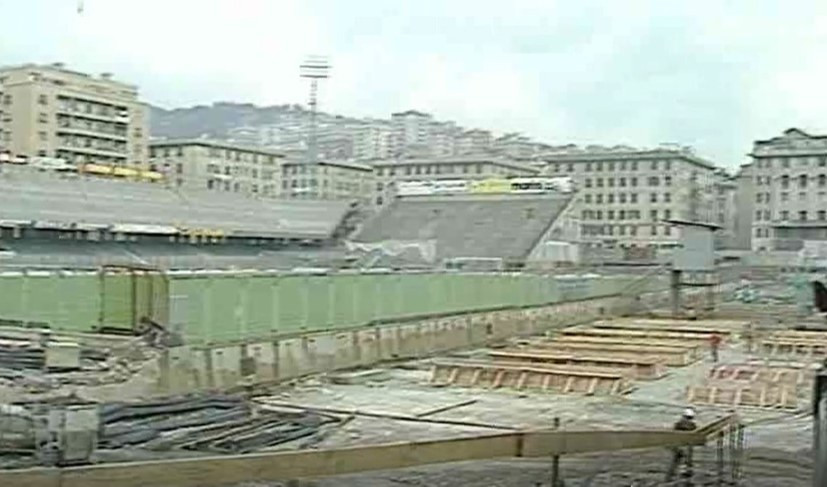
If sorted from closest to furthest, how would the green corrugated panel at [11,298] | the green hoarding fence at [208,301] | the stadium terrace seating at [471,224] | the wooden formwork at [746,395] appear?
the wooden formwork at [746,395]
the green corrugated panel at [11,298]
the green hoarding fence at [208,301]
the stadium terrace seating at [471,224]

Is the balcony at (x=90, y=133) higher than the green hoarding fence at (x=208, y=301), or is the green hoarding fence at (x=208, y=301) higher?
the balcony at (x=90, y=133)

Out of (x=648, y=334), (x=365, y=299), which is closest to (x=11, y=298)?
(x=365, y=299)

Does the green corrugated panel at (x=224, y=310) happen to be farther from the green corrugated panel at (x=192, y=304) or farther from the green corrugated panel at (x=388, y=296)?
the green corrugated panel at (x=388, y=296)

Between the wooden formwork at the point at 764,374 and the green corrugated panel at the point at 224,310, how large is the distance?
837 centimetres

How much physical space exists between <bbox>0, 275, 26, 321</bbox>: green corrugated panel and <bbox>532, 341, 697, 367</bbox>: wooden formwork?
10.3m

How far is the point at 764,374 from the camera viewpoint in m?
20.1

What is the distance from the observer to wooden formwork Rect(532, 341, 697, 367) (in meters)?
23.0

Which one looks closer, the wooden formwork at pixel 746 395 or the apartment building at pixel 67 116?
the wooden formwork at pixel 746 395

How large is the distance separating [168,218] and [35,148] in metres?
33.3

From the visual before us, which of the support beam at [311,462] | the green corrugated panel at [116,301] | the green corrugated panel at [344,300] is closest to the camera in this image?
the support beam at [311,462]

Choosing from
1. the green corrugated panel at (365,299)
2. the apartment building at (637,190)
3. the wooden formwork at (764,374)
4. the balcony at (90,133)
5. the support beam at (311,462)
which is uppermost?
the balcony at (90,133)

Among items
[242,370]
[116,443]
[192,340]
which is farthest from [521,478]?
[192,340]

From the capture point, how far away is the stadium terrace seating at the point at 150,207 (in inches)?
1780

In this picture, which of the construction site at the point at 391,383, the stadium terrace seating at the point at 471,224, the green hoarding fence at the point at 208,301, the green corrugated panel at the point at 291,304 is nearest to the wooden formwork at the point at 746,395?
the construction site at the point at 391,383
